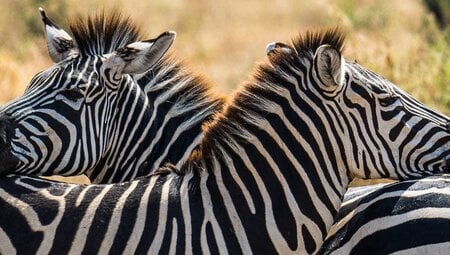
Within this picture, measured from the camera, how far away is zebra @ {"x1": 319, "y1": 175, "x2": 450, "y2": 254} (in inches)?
200

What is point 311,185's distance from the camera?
525 centimetres

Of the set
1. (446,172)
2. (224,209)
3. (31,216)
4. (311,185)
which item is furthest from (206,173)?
(446,172)

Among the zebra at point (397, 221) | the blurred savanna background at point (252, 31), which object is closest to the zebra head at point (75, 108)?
the zebra at point (397, 221)

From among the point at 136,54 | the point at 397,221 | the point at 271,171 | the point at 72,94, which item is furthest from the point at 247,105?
the point at 72,94

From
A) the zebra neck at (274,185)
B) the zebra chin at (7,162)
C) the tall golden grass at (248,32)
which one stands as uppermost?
the tall golden grass at (248,32)

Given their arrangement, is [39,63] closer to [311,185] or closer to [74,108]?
[74,108]

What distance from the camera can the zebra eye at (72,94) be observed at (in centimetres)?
594

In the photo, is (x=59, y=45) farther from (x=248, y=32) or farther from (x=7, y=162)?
(x=248, y=32)

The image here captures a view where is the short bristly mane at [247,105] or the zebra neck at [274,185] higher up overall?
the short bristly mane at [247,105]

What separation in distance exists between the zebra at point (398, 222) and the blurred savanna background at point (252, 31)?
553cm

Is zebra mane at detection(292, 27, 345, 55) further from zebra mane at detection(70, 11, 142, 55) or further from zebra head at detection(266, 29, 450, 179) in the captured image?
zebra mane at detection(70, 11, 142, 55)

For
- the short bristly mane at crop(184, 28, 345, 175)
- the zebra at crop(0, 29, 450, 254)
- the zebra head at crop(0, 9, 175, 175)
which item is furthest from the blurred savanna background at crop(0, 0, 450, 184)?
the short bristly mane at crop(184, 28, 345, 175)

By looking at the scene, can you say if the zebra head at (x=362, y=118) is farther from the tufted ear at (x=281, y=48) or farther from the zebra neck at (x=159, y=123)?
the zebra neck at (x=159, y=123)

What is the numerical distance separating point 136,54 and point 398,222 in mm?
1923
